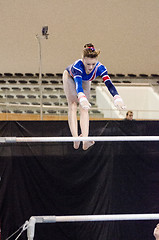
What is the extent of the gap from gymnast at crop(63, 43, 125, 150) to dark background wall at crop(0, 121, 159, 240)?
1.19 metres

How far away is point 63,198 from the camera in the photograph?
4.86 metres

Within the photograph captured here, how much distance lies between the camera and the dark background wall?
15.7ft

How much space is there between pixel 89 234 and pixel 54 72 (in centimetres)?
800

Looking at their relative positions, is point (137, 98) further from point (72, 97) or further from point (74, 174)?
point (72, 97)

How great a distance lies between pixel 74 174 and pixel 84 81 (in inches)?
67.9

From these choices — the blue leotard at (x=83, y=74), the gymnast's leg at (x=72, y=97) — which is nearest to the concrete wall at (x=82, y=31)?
the gymnast's leg at (x=72, y=97)

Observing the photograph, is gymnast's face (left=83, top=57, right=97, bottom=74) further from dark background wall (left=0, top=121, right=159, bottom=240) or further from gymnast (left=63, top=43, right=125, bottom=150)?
dark background wall (left=0, top=121, right=159, bottom=240)

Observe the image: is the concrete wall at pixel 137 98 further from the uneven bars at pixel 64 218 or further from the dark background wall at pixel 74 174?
the uneven bars at pixel 64 218

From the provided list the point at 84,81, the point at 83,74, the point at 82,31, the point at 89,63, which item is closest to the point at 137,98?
the point at 82,31

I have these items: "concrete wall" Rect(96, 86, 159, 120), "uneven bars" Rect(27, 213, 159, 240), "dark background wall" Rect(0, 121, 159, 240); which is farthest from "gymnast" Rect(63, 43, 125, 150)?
"concrete wall" Rect(96, 86, 159, 120)

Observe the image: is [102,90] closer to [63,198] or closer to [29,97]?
[29,97]

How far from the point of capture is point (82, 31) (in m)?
11.9

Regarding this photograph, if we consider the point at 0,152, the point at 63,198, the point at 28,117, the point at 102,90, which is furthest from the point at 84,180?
the point at 102,90

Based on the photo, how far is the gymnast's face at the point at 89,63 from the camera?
3.18 meters
